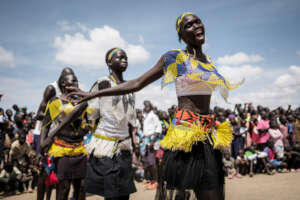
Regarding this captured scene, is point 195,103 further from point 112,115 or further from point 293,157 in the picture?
point 293,157


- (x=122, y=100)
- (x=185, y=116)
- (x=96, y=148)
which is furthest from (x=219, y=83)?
(x=96, y=148)

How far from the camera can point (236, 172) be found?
891cm

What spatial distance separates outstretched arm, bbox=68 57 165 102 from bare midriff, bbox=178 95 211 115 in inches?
12.1

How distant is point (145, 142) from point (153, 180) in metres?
1.25

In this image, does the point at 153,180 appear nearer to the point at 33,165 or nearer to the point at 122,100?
the point at 33,165

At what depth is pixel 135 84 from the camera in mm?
2217

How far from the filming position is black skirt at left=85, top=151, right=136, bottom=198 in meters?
3.11

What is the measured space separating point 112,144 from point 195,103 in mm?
1430

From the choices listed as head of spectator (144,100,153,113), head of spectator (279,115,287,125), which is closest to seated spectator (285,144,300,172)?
head of spectator (279,115,287,125)

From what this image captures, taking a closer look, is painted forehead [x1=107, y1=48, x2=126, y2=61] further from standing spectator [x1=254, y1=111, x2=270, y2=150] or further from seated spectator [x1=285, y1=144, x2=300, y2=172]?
seated spectator [x1=285, y1=144, x2=300, y2=172]

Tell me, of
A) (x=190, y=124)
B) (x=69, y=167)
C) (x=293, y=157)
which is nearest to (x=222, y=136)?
(x=190, y=124)

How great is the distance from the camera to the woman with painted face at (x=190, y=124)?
2.10 m

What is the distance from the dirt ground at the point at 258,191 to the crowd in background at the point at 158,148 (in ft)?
2.34

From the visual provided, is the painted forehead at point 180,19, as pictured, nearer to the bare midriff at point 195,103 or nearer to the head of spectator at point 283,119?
the bare midriff at point 195,103
